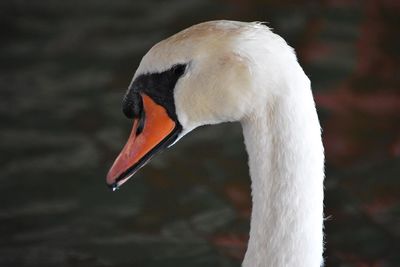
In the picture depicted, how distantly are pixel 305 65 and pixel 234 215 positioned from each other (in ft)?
3.79

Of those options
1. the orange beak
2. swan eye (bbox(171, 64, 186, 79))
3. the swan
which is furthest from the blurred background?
swan eye (bbox(171, 64, 186, 79))

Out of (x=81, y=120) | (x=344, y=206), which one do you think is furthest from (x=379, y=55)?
(x=81, y=120)

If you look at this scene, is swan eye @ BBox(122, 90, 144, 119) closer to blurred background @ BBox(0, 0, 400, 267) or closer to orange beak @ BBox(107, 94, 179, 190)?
orange beak @ BBox(107, 94, 179, 190)

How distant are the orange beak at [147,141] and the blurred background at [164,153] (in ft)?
4.63

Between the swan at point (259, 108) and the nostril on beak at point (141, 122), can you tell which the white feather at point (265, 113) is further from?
the nostril on beak at point (141, 122)

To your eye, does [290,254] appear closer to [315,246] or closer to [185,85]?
[315,246]

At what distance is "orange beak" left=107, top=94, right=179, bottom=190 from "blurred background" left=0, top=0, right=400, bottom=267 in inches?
55.6

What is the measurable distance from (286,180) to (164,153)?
7.47 feet

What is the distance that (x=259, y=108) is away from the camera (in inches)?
102

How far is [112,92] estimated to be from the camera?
5.24 m

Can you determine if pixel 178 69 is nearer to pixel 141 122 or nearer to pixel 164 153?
pixel 141 122

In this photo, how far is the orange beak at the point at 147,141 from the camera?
9.09 ft

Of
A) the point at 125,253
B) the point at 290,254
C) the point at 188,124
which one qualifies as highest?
the point at 188,124

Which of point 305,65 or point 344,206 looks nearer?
point 344,206
